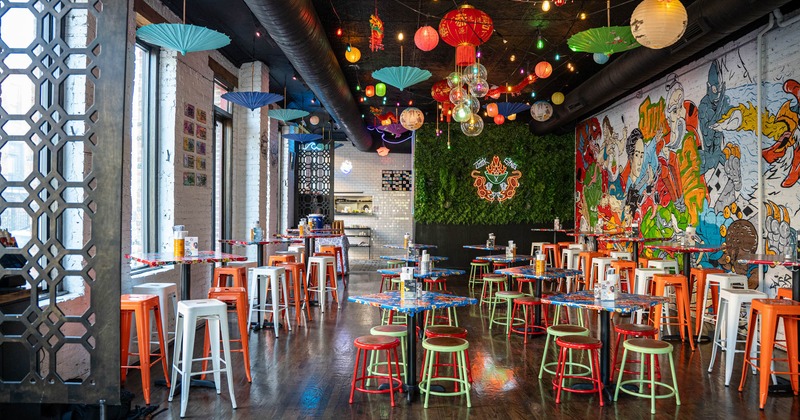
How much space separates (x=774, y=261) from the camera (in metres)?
4.75

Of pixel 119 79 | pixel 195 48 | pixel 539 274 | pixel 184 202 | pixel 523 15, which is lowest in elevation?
pixel 539 274

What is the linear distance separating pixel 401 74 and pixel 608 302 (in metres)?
3.03

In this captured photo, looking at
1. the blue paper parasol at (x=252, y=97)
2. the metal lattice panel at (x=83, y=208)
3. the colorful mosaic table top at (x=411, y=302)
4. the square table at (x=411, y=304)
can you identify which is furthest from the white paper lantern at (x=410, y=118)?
the metal lattice panel at (x=83, y=208)

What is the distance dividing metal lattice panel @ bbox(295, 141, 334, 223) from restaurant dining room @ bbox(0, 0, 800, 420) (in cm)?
155

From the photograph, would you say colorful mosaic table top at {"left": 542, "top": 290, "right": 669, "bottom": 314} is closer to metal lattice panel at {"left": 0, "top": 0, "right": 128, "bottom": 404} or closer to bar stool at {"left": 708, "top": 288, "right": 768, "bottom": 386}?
bar stool at {"left": 708, "top": 288, "right": 768, "bottom": 386}

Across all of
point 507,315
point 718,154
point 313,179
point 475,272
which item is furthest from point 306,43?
point 313,179

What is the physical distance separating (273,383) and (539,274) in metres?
2.75

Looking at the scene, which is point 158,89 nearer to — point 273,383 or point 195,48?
point 195,48

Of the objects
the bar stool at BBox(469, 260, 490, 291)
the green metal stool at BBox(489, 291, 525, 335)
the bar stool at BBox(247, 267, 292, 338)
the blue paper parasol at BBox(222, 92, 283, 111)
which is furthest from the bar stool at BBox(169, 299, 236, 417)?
the bar stool at BBox(469, 260, 490, 291)

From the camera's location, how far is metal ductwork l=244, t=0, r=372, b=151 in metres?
4.74

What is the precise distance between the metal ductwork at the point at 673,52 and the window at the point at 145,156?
5.54m

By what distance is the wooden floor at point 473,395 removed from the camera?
393cm

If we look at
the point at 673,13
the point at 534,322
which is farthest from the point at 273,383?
the point at 673,13

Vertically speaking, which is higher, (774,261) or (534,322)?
(774,261)
